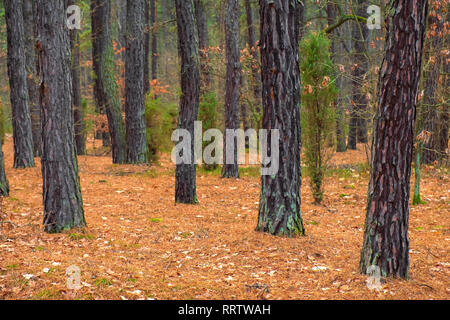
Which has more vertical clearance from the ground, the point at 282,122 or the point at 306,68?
the point at 306,68

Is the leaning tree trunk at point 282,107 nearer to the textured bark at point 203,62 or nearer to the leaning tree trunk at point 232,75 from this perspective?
the leaning tree trunk at point 232,75

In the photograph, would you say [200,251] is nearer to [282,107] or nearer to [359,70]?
[282,107]

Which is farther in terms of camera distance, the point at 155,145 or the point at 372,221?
the point at 155,145

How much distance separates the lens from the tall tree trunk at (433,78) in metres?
8.19

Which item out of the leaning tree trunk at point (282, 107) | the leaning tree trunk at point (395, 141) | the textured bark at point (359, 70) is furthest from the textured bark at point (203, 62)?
the leaning tree trunk at point (395, 141)

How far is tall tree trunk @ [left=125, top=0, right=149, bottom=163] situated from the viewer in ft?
42.7

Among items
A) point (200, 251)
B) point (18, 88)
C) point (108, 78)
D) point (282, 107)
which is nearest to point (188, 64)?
point (282, 107)

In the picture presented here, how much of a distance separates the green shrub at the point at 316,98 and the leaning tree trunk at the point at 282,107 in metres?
2.02

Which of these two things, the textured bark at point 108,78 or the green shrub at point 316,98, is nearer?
the green shrub at point 316,98

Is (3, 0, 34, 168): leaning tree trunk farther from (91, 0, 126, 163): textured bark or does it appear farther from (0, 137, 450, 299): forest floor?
→ (0, 137, 450, 299): forest floor

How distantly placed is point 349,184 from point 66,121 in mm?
7842

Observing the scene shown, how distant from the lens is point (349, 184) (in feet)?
36.5
